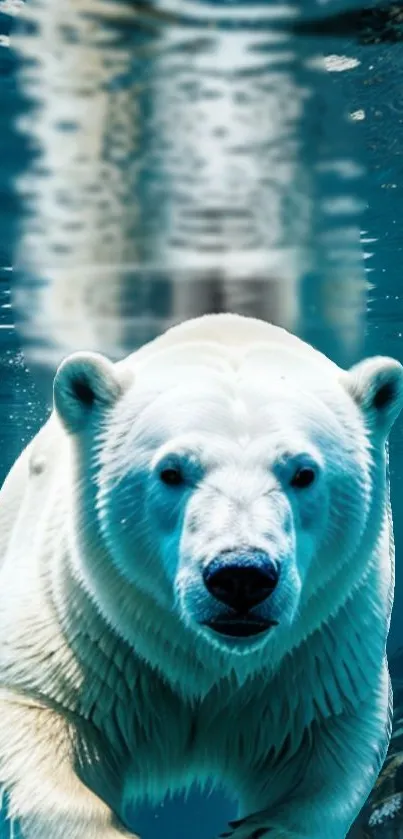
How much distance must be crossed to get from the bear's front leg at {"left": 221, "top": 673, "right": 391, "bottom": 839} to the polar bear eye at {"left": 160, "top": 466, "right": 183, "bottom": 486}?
103 cm

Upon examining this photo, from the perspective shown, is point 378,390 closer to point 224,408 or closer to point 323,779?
point 224,408

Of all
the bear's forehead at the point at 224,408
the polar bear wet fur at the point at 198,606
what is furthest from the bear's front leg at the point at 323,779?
the bear's forehead at the point at 224,408

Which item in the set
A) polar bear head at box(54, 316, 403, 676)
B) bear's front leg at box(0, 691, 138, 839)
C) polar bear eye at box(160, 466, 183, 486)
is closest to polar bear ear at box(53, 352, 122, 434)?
polar bear head at box(54, 316, 403, 676)

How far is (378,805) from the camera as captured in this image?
10.1 m

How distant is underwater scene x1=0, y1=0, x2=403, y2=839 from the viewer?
2.73 meters

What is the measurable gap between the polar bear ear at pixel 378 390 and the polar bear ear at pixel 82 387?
0.79m

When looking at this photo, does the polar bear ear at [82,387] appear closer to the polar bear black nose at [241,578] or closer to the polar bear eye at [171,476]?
the polar bear eye at [171,476]

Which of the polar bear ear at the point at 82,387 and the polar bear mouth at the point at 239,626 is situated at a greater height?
the polar bear ear at the point at 82,387

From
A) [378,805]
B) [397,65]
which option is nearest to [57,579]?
[397,65]

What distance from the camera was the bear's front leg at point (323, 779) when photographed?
275 centimetres

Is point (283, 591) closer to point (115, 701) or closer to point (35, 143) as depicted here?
point (115, 701)

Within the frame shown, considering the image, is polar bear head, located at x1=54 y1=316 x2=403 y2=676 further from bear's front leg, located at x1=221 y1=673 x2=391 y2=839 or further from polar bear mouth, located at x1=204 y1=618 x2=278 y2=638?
bear's front leg, located at x1=221 y1=673 x2=391 y2=839

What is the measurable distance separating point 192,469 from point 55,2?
12.5 ft

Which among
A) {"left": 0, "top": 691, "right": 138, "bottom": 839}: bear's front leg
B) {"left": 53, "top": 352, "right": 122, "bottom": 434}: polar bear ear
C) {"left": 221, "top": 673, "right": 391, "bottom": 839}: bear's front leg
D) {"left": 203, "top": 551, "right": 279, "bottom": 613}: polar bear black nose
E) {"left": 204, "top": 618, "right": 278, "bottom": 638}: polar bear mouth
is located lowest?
{"left": 221, "top": 673, "right": 391, "bottom": 839}: bear's front leg
